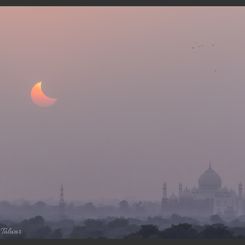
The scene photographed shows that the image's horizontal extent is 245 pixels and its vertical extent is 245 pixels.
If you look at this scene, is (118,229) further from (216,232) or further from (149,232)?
(216,232)

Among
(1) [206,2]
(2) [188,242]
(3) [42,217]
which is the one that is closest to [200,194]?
(3) [42,217]

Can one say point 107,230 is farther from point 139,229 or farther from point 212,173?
point 212,173

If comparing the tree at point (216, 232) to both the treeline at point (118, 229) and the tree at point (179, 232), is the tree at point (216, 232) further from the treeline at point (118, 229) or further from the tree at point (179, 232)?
the tree at point (179, 232)

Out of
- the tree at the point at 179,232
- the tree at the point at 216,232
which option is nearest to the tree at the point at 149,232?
the tree at the point at 179,232

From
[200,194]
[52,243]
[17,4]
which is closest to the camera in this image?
[17,4]

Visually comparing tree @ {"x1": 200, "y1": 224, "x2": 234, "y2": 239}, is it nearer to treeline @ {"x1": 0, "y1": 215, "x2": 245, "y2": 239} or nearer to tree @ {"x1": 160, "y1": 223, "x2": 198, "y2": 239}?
treeline @ {"x1": 0, "y1": 215, "x2": 245, "y2": 239}
